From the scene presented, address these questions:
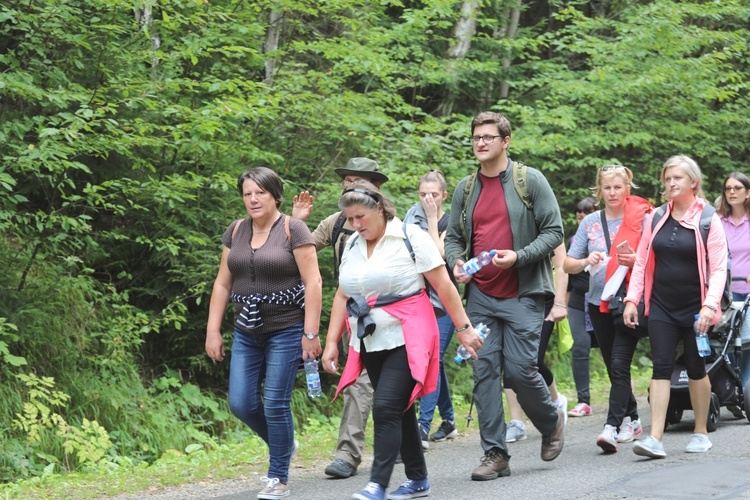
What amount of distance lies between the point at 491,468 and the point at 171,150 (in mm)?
5593

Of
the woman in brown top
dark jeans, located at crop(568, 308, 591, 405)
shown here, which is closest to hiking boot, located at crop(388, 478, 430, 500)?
the woman in brown top

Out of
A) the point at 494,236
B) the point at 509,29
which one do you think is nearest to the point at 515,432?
the point at 494,236

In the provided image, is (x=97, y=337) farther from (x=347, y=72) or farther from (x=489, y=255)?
(x=489, y=255)

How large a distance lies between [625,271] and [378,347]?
10.3 ft

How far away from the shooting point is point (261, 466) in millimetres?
7223

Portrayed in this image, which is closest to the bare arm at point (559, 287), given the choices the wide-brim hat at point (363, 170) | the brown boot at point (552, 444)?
the brown boot at point (552, 444)

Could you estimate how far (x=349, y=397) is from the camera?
698cm

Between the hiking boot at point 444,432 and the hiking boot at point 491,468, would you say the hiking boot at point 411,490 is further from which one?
the hiking boot at point 444,432

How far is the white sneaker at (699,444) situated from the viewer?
7.10 metres

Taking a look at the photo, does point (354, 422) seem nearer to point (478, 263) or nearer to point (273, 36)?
A: point (478, 263)

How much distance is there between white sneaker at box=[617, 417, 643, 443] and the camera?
7816mm

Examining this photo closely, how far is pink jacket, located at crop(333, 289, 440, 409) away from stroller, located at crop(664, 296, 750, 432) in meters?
3.50

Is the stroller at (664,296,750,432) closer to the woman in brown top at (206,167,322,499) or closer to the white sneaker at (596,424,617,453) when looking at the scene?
the white sneaker at (596,424,617,453)

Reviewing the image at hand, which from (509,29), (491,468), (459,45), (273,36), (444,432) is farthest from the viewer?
(509,29)
